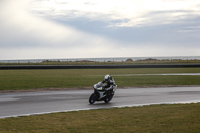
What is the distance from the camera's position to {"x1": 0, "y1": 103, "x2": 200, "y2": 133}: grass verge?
9695 mm

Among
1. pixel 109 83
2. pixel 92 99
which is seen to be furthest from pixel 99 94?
pixel 109 83

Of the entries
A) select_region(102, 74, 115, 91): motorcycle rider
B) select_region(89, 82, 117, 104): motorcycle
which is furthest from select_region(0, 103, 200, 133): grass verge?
select_region(102, 74, 115, 91): motorcycle rider

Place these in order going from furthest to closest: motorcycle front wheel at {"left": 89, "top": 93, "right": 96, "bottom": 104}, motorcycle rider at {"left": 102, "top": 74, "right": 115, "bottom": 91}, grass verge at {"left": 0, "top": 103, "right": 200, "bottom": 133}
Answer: motorcycle rider at {"left": 102, "top": 74, "right": 115, "bottom": 91}, motorcycle front wheel at {"left": 89, "top": 93, "right": 96, "bottom": 104}, grass verge at {"left": 0, "top": 103, "right": 200, "bottom": 133}

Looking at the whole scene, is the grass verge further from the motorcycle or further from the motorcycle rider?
the motorcycle rider

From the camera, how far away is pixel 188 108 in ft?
45.7

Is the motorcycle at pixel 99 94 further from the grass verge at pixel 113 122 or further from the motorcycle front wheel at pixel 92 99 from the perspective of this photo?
the grass verge at pixel 113 122

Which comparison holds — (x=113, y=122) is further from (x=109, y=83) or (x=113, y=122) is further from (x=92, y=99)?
(x=109, y=83)

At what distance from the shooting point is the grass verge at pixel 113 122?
9695mm

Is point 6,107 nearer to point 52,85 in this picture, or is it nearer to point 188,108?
point 188,108

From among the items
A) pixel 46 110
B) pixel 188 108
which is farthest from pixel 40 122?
pixel 188 108

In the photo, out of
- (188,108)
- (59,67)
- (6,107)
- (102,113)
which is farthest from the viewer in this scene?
(59,67)

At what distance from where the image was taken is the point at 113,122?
10805 millimetres

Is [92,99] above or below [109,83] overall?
below

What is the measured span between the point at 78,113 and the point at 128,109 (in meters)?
2.35
